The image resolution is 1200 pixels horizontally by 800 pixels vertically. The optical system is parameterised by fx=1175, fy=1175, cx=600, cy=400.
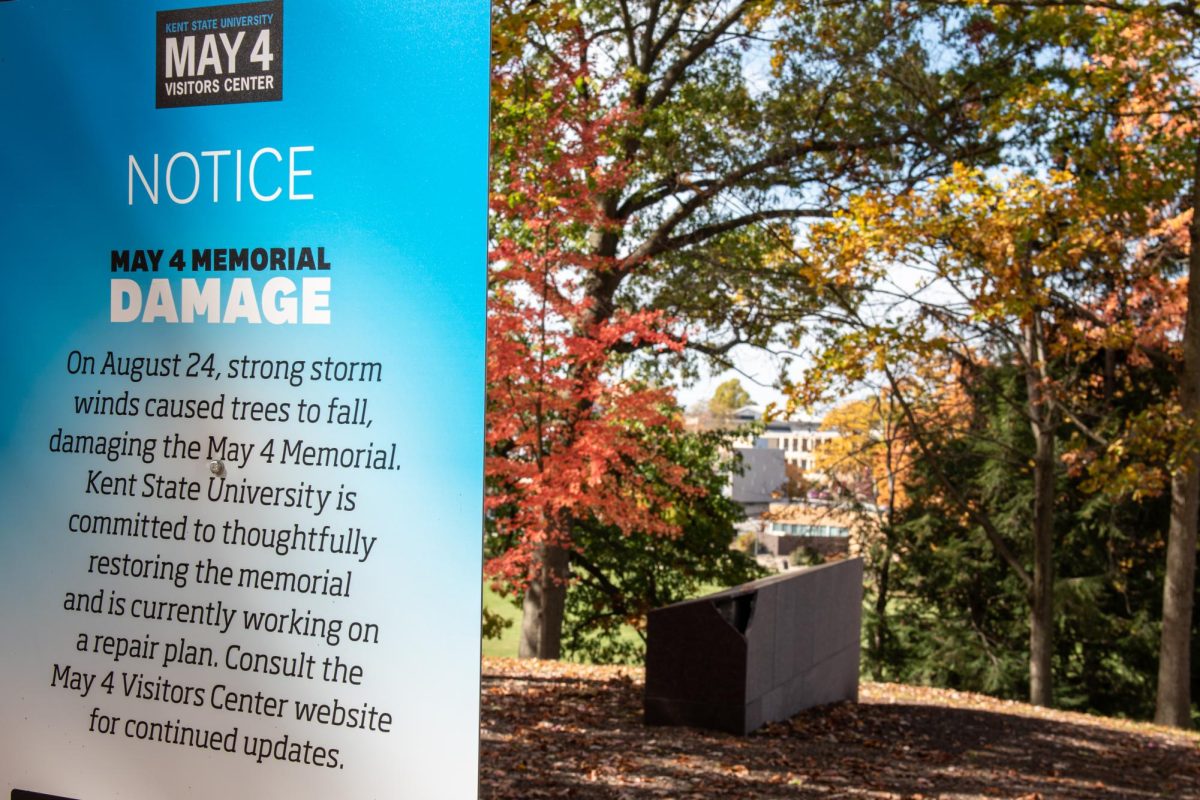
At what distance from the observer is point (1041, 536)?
57.0 feet

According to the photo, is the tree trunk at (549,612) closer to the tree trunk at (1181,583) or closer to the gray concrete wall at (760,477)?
the tree trunk at (1181,583)

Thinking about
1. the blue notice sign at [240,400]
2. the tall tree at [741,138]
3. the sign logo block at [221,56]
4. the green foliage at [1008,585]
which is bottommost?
the green foliage at [1008,585]

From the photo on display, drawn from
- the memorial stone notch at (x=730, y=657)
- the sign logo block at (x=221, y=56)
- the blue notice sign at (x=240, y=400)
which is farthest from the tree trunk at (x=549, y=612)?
the sign logo block at (x=221, y=56)

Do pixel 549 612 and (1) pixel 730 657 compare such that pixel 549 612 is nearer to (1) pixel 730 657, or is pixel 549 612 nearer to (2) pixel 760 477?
(1) pixel 730 657

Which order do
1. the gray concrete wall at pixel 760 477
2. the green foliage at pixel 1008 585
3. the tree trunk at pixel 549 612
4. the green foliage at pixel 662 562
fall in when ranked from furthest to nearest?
the gray concrete wall at pixel 760 477 < the green foliage at pixel 662 562 < the green foliage at pixel 1008 585 < the tree trunk at pixel 549 612

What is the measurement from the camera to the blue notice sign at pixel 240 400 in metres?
1.62

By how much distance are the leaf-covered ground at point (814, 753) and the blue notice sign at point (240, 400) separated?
4.21m

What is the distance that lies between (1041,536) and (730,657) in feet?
36.1

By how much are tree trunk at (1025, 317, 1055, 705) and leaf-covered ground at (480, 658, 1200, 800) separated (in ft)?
19.3

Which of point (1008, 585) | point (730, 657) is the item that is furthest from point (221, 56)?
point (1008, 585)

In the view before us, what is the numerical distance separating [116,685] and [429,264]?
0.80 m

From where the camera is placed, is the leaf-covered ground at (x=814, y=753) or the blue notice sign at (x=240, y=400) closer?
the blue notice sign at (x=240, y=400)

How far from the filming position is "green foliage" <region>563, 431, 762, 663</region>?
21750mm

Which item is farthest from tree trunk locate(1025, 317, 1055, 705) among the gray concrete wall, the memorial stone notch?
the gray concrete wall
